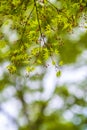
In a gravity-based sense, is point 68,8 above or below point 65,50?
below

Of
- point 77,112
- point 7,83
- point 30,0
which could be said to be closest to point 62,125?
point 77,112

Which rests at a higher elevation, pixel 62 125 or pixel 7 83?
pixel 7 83

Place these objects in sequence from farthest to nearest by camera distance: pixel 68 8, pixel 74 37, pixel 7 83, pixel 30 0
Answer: pixel 7 83, pixel 74 37, pixel 30 0, pixel 68 8

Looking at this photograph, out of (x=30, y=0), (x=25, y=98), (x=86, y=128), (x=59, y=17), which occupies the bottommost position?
(x=59, y=17)

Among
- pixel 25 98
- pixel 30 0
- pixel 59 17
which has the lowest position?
pixel 59 17

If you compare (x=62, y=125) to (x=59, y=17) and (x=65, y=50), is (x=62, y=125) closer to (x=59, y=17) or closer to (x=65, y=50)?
(x=65, y=50)

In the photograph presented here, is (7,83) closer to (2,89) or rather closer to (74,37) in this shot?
(2,89)

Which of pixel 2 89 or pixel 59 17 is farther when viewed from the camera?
pixel 2 89

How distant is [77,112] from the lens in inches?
563

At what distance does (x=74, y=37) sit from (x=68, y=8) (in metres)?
8.32

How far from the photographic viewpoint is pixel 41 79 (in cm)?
1410

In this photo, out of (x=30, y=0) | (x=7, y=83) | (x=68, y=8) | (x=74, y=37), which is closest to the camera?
(x=68, y=8)

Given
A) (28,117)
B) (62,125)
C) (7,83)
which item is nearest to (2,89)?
(7,83)

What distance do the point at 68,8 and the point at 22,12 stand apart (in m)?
0.53
